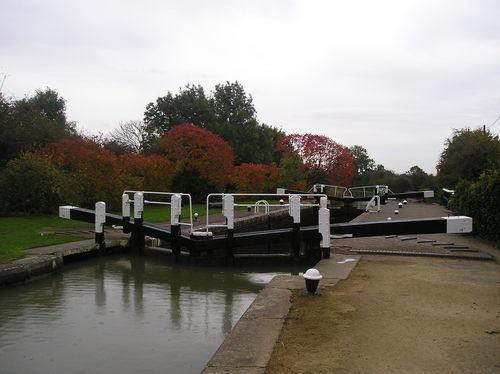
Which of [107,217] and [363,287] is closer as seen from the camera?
[363,287]

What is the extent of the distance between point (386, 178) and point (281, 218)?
3196cm

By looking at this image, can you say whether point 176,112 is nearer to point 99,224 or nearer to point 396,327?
point 99,224

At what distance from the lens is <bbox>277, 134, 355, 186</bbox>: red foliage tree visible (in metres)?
31.5

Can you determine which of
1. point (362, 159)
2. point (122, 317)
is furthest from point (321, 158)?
point (362, 159)

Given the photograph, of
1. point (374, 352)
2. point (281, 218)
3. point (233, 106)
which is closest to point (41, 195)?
point (281, 218)

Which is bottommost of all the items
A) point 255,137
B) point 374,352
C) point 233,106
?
point 374,352

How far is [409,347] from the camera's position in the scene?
403 centimetres

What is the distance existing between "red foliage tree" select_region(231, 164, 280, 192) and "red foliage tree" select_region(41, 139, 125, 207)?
9156 millimetres

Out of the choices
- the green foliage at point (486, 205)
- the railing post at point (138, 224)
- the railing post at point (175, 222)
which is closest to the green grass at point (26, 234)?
the railing post at point (138, 224)

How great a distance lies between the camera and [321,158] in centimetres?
3172

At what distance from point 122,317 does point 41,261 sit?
2.98m

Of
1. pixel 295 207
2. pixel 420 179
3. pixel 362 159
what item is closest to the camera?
pixel 295 207

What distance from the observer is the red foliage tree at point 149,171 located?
22.4 metres

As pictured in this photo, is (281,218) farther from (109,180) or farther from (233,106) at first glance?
(233,106)
